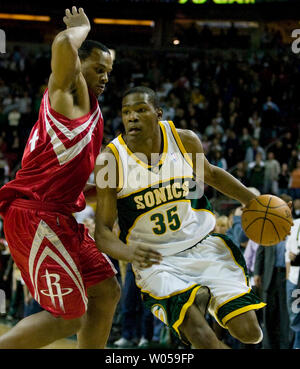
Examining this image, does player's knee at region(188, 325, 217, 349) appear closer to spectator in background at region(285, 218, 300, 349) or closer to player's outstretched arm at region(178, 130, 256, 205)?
player's outstretched arm at region(178, 130, 256, 205)

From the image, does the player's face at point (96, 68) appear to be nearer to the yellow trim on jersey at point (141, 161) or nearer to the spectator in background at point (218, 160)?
the yellow trim on jersey at point (141, 161)

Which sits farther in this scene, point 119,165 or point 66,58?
point 119,165

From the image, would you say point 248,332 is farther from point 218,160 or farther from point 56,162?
point 218,160

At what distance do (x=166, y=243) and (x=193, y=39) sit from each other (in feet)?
52.4

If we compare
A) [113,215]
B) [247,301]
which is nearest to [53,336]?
[113,215]

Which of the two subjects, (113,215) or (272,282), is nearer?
(113,215)

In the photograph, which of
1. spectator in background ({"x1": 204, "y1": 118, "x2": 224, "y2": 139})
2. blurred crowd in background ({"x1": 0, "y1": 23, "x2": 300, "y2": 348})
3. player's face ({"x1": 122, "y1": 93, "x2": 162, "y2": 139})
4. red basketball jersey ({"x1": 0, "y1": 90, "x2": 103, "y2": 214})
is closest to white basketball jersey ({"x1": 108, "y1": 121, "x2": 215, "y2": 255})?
player's face ({"x1": 122, "y1": 93, "x2": 162, "y2": 139})

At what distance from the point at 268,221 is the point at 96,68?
1462 mm

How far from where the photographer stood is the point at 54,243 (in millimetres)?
3545

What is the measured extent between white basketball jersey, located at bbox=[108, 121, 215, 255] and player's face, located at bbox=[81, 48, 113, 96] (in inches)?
14.9

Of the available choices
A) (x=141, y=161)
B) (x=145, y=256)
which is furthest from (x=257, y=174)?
(x=145, y=256)

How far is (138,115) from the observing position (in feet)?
12.4

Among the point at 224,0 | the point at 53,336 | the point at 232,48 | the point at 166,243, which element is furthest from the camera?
the point at 232,48

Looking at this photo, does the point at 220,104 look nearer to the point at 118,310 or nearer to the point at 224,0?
the point at 224,0
